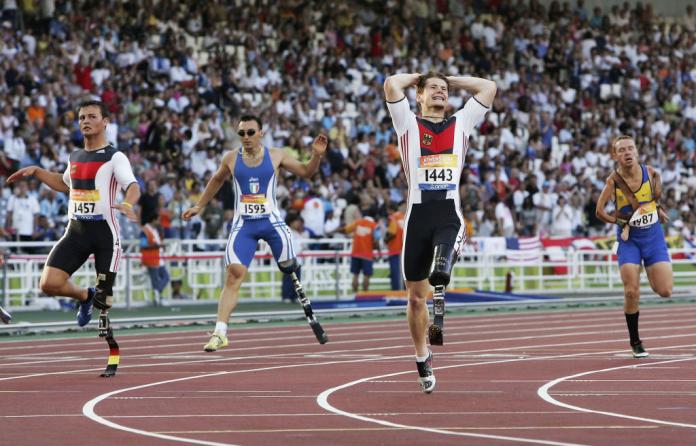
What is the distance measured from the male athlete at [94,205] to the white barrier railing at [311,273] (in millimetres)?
9320

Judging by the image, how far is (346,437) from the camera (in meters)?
8.80

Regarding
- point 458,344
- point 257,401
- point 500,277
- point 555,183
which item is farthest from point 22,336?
point 555,183

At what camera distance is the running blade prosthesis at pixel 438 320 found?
11.0m

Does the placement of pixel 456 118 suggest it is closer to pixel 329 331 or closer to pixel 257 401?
pixel 257 401

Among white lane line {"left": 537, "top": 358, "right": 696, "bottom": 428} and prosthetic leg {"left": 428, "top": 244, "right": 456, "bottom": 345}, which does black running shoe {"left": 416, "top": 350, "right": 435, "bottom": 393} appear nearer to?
prosthetic leg {"left": 428, "top": 244, "right": 456, "bottom": 345}

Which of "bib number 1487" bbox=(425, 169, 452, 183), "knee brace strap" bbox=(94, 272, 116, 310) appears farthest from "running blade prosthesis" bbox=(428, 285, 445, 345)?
"knee brace strap" bbox=(94, 272, 116, 310)

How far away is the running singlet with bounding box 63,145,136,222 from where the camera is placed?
1341 centimetres

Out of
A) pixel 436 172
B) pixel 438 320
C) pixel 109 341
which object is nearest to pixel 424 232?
pixel 436 172

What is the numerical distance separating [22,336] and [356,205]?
11629 mm

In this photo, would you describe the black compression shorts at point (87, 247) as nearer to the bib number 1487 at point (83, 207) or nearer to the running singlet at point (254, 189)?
the bib number 1487 at point (83, 207)

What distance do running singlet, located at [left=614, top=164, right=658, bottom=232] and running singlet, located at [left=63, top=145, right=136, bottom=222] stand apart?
511 cm

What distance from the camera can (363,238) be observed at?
27.8 metres

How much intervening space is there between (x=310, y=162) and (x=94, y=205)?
3070mm

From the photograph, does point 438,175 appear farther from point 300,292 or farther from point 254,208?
point 300,292
